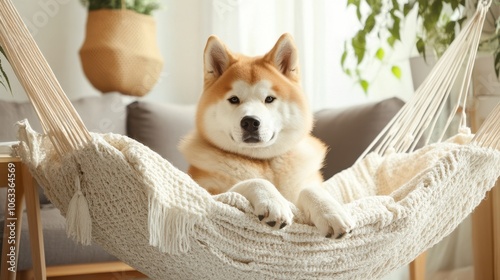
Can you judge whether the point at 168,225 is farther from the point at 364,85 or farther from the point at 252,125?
the point at 364,85

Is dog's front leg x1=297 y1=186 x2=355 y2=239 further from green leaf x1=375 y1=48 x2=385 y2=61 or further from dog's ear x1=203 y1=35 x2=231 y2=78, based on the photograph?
green leaf x1=375 y1=48 x2=385 y2=61

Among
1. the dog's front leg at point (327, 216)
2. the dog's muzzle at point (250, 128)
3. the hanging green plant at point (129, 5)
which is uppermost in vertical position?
the hanging green plant at point (129, 5)

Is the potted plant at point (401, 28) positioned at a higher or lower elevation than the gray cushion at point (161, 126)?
higher

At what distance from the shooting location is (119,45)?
255cm

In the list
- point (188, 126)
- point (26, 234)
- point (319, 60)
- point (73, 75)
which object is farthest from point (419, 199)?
point (73, 75)

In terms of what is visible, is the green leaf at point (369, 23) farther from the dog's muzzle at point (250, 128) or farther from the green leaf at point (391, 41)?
the dog's muzzle at point (250, 128)

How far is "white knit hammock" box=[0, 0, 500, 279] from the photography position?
0.95 m

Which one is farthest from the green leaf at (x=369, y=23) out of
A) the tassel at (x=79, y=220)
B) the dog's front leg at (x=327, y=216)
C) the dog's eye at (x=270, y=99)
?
the tassel at (x=79, y=220)

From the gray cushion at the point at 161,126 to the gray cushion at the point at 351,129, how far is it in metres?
0.53

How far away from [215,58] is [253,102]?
5.8 inches

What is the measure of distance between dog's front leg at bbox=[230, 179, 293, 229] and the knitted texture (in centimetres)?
2

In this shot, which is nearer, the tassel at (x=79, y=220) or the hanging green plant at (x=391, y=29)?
the tassel at (x=79, y=220)

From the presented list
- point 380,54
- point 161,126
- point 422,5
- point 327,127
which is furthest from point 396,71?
point 161,126

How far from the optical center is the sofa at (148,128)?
182 cm
